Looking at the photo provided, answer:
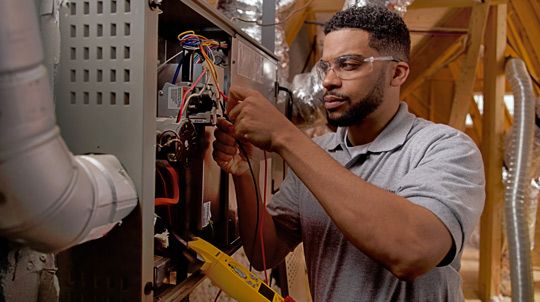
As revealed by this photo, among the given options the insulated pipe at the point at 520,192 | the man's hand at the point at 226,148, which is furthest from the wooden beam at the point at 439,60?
the man's hand at the point at 226,148

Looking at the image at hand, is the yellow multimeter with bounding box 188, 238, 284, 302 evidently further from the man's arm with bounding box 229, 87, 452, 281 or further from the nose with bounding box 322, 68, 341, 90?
the nose with bounding box 322, 68, 341, 90

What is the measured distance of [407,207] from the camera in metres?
0.73

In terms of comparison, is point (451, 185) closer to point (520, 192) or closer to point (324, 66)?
point (324, 66)

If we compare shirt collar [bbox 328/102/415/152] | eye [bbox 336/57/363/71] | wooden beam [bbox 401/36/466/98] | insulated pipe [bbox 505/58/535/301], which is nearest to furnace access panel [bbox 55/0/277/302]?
eye [bbox 336/57/363/71]

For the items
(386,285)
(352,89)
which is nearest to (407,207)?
(386,285)

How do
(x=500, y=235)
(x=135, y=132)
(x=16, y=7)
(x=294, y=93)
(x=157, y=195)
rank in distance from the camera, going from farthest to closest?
(x=500, y=235) < (x=294, y=93) < (x=157, y=195) < (x=135, y=132) < (x=16, y=7)

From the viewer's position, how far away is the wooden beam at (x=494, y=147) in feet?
8.51

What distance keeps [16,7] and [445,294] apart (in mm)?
1042

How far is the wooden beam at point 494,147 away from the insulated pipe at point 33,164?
106 inches

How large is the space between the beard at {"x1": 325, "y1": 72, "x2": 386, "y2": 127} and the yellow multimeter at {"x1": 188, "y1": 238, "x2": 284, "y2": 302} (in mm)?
502

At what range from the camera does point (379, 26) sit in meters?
1.07

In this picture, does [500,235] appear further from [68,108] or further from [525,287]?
[68,108]

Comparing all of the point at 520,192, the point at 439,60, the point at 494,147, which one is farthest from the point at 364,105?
the point at 439,60

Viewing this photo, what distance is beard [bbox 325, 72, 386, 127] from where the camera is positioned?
1.07m
